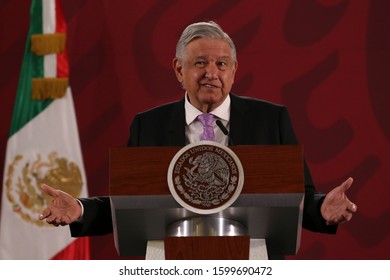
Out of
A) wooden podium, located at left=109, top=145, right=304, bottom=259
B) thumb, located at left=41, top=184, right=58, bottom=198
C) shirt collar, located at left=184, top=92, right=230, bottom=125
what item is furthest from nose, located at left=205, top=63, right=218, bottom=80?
thumb, located at left=41, top=184, right=58, bottom=198

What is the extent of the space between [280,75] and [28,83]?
148cm

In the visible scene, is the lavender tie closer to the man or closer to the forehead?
the man

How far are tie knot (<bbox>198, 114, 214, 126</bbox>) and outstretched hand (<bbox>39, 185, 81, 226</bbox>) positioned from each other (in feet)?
1.71

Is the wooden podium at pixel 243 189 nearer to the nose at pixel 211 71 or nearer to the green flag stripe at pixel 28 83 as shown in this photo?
the nose at pixel 211 71

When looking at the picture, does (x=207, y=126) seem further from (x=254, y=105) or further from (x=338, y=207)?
(x=338, y=207)

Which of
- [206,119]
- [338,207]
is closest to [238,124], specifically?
[206,119]

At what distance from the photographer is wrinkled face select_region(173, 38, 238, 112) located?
227 cm

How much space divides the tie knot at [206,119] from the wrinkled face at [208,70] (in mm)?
63

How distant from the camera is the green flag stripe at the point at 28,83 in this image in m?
4.21

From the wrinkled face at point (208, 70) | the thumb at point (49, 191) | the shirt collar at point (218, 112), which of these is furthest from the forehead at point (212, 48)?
the thumb at point (49, 191)

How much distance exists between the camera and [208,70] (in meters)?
2.28

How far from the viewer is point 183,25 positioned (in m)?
4.49
